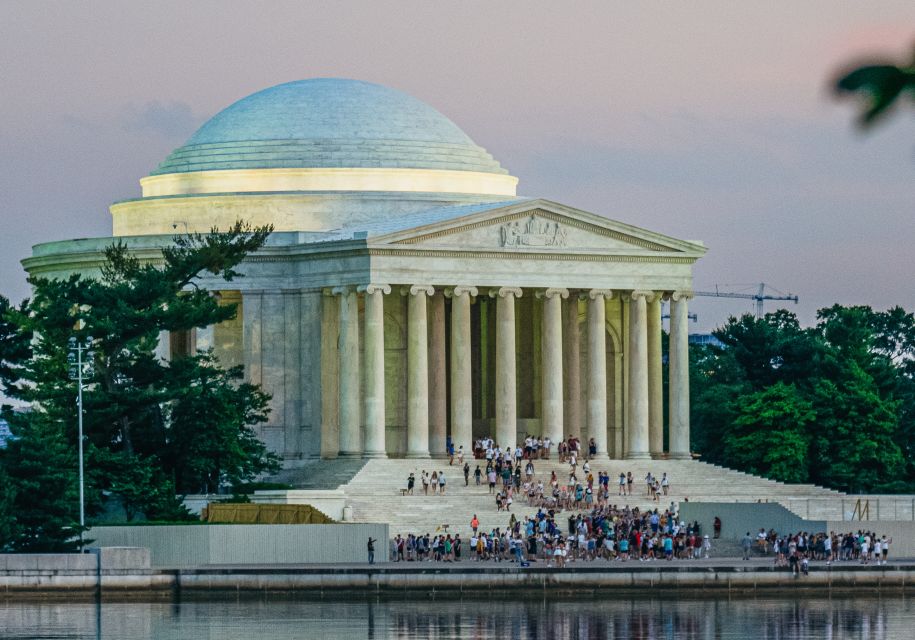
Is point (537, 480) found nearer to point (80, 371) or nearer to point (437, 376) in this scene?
point (437, 376)

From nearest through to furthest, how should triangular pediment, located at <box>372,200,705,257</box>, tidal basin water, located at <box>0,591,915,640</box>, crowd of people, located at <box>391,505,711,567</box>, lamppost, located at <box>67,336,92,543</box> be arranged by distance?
1. tidal basin water, located at <box>0,591,915,640</box>
2. lamppost, located at <box>67,336,92,543</box>
3. crowd of people, located at <box>391,505,711,567</box>
4. triangular pediment, located at <box>372,200,705,257</box>

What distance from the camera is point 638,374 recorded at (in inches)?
4141

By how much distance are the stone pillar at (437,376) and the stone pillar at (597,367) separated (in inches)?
319

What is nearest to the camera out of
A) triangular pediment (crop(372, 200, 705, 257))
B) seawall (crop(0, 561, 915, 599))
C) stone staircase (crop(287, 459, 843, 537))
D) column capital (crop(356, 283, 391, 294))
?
seawall (crop(0, 561, 915, 599))

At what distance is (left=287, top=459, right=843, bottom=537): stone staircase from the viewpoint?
282ft

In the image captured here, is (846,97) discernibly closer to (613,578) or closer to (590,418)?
(613,578)

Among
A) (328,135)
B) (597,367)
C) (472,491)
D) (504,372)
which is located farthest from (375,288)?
(328,135)

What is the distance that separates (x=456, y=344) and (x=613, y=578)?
34649mm

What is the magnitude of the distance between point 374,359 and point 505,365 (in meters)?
7.40

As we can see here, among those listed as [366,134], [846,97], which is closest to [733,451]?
[366,134]

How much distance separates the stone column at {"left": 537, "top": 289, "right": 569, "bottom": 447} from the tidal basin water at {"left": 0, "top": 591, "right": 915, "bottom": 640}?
34.2 m

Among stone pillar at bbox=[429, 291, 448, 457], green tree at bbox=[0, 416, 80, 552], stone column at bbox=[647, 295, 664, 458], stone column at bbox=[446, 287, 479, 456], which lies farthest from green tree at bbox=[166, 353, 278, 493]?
stone column at bbox=[647, 295, 664, 458]

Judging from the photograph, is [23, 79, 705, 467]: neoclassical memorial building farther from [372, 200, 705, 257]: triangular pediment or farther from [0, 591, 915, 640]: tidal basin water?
[0, 591, 915, 640]: tidal basin water

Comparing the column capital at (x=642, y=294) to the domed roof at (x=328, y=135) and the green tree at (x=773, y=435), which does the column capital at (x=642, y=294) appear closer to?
the green tree at (x=773, y=435)
